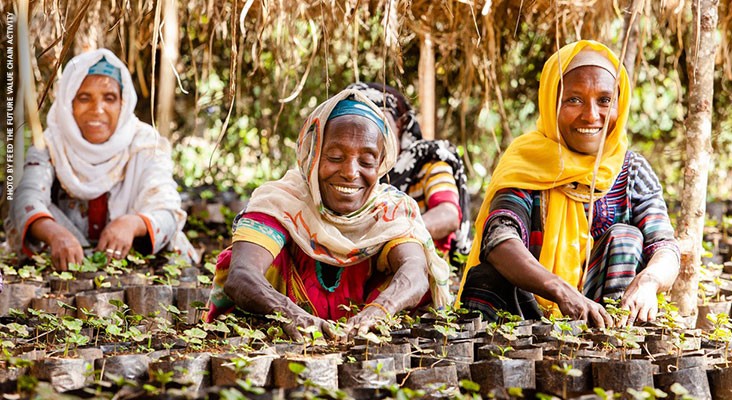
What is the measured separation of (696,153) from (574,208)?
51 centimetres

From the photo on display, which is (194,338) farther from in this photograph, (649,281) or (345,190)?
(649,281)

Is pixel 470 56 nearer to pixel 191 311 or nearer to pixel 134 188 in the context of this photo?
pixel 134 188

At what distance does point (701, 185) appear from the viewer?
3900 mm

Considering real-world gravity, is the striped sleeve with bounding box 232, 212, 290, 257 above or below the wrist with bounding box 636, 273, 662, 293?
above

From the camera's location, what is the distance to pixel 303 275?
3.73 m

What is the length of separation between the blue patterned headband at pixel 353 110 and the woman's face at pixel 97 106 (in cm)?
218

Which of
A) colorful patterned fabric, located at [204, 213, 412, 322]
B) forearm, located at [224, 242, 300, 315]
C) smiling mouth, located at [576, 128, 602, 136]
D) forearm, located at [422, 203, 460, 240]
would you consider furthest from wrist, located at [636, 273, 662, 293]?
forearm, located at [422, 203, 460, 240]

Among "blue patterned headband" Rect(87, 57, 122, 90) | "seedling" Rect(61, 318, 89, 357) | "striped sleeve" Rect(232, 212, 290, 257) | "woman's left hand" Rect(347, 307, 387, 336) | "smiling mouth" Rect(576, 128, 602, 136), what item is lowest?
"seedling" Rect(61, 318, 89, 357)

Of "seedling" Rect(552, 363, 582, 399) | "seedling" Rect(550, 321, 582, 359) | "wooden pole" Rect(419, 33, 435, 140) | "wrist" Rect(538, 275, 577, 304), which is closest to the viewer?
"seedling" Rect(552, 363, 582, 399)

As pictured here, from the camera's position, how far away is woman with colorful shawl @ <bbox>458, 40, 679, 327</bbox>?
3750 millimetres

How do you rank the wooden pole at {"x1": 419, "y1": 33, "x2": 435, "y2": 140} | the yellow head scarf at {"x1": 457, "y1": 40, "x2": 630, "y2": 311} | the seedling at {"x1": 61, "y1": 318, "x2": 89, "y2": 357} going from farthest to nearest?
the wooden pole at {"x1": 419, "y1": 33, "x2": 435, "y2": 140} → the yellow head scarf at {"x1": 457, "y1": 40, "x2": 630, "y2": 311} → the seedling at {"x1": 61, "y1": 318, "x2": 89, "y2": 357}

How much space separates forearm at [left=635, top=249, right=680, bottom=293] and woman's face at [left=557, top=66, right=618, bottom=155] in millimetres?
474

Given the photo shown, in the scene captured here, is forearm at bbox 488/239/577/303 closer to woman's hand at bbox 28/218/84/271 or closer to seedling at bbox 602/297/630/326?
seedling at bbox 602/297/630/326

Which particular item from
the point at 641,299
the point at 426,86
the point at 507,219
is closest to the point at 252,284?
the point at 507,219
